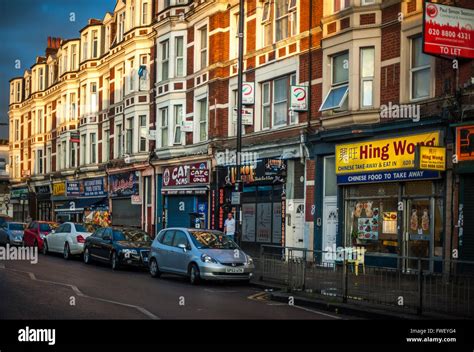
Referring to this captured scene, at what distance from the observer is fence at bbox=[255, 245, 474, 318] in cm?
1239

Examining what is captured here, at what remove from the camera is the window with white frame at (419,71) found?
2027 centimetres

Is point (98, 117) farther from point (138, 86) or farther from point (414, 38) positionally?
point (414, 38)

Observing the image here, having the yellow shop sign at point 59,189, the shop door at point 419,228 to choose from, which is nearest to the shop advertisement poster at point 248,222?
the shop door at point 419,228

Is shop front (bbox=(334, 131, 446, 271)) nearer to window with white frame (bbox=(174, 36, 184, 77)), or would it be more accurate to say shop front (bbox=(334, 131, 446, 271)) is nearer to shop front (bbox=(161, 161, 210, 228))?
shop front (bbox=(161, 161, 210, 228))

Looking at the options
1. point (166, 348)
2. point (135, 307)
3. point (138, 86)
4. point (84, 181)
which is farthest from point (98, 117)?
point (166, 348)

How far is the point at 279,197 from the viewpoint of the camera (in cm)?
2708

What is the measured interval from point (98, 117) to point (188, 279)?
92.1ft

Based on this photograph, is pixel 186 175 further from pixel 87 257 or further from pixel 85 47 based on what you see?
pixel 85 47

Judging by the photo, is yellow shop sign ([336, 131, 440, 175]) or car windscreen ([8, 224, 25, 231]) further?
car windscreen ([8, 224, 25, 231])

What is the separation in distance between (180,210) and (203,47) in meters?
8.08

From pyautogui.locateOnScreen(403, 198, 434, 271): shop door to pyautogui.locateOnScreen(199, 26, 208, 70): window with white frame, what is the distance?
1515cm

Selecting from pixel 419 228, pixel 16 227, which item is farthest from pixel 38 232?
pixel 419 228

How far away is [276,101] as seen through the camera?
27641mm

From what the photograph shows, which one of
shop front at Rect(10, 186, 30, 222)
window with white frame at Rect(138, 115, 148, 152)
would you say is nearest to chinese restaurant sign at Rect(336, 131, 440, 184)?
window with white frame at Rect(138, 115, 148, 152)
